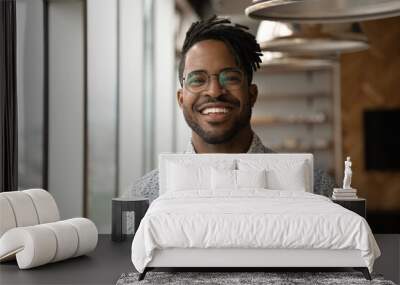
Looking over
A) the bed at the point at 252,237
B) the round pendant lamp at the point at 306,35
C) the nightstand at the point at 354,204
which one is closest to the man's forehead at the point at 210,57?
the round pendant lamp at the point at 306,35

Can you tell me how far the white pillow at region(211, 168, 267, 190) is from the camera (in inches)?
227

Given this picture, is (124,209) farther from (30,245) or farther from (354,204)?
(354,204)

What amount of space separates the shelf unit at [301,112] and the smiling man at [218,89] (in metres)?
5.09

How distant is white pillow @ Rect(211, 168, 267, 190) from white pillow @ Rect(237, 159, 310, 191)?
0.35ft

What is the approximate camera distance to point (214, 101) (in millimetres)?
6223

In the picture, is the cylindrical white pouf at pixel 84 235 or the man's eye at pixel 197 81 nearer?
the cylindrical white pouf at pixel 84 235

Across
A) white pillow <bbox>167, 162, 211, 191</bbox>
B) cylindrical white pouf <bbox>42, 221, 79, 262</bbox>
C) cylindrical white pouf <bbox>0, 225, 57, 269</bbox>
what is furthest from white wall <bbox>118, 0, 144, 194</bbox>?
cylindrical white pouf <bbox>0, 225, 57, 269</bbox>

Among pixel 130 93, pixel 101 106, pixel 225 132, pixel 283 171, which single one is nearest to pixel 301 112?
pixel 130 93

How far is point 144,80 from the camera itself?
8.87 metres

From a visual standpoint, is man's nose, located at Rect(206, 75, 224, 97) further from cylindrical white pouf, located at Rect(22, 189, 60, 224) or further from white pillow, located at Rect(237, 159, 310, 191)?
cylindrical white pouf, located at Rect(22, 189, 60, 224)

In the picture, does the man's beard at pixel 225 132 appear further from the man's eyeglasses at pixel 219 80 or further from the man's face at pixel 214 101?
the man's eyeglasses at pixel 219 80

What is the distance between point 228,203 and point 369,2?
5.01 feet

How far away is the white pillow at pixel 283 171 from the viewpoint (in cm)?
586

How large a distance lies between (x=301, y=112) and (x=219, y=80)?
551 centimetres
